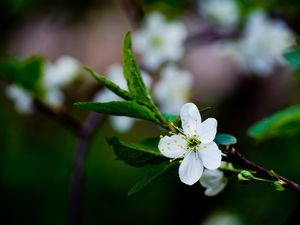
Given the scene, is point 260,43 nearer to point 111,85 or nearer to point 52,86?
point 52,86

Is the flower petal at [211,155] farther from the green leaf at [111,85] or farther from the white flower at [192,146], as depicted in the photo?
the green leaf at [111,85]

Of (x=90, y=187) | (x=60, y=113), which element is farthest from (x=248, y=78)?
(x=60, y=113)

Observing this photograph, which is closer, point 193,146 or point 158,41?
point 193,146

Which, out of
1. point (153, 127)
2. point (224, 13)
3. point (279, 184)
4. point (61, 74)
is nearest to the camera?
point (279, 184)

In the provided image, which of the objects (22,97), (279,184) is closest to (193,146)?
(279,184)

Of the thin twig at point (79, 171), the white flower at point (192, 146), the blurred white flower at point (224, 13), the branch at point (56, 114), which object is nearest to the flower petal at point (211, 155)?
the white flower at point (192, 146)

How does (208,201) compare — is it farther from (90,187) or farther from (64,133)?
(64,133)
